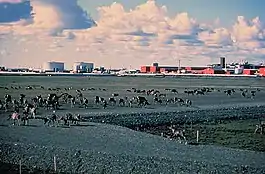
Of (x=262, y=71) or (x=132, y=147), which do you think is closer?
(x=132, y=147)

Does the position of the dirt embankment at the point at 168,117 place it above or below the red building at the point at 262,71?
below

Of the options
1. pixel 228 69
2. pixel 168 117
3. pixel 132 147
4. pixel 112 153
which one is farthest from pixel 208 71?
pixel 112 153

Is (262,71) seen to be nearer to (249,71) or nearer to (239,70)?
(249,71)

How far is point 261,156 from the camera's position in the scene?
1431 centimetres

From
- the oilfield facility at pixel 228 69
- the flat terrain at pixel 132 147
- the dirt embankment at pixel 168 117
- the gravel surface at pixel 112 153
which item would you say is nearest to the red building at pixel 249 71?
the oilfield facility at pixel 228 69

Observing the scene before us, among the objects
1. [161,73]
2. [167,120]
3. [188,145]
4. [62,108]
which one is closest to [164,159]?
[188,145]

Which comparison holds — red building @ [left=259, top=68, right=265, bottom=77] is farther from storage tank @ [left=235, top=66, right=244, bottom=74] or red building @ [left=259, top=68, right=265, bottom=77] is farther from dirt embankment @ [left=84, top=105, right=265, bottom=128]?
dirt embankment @ [left=84, top=105, right=265, bottom=128]

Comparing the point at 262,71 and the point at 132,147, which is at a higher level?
the point at 262,71

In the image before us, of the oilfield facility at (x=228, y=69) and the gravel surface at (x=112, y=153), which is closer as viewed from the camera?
the gravel surface at (x=112, y=153)

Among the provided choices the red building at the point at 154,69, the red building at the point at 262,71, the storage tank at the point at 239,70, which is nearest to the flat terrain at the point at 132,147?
the red building at the point at 262,71

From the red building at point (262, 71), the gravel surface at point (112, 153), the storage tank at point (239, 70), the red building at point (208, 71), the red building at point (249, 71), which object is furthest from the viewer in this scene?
the red building at point (208, 71)

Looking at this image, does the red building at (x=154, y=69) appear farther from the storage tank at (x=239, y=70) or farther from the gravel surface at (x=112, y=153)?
the gravel surface at (x=112, y=153)

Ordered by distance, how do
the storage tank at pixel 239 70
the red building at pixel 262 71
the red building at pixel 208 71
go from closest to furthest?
the red building at pixel 262 71 → the storage tank at pixel 239 70 → the red building at pixel 208 71

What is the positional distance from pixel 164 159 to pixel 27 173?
3557 millimetres
